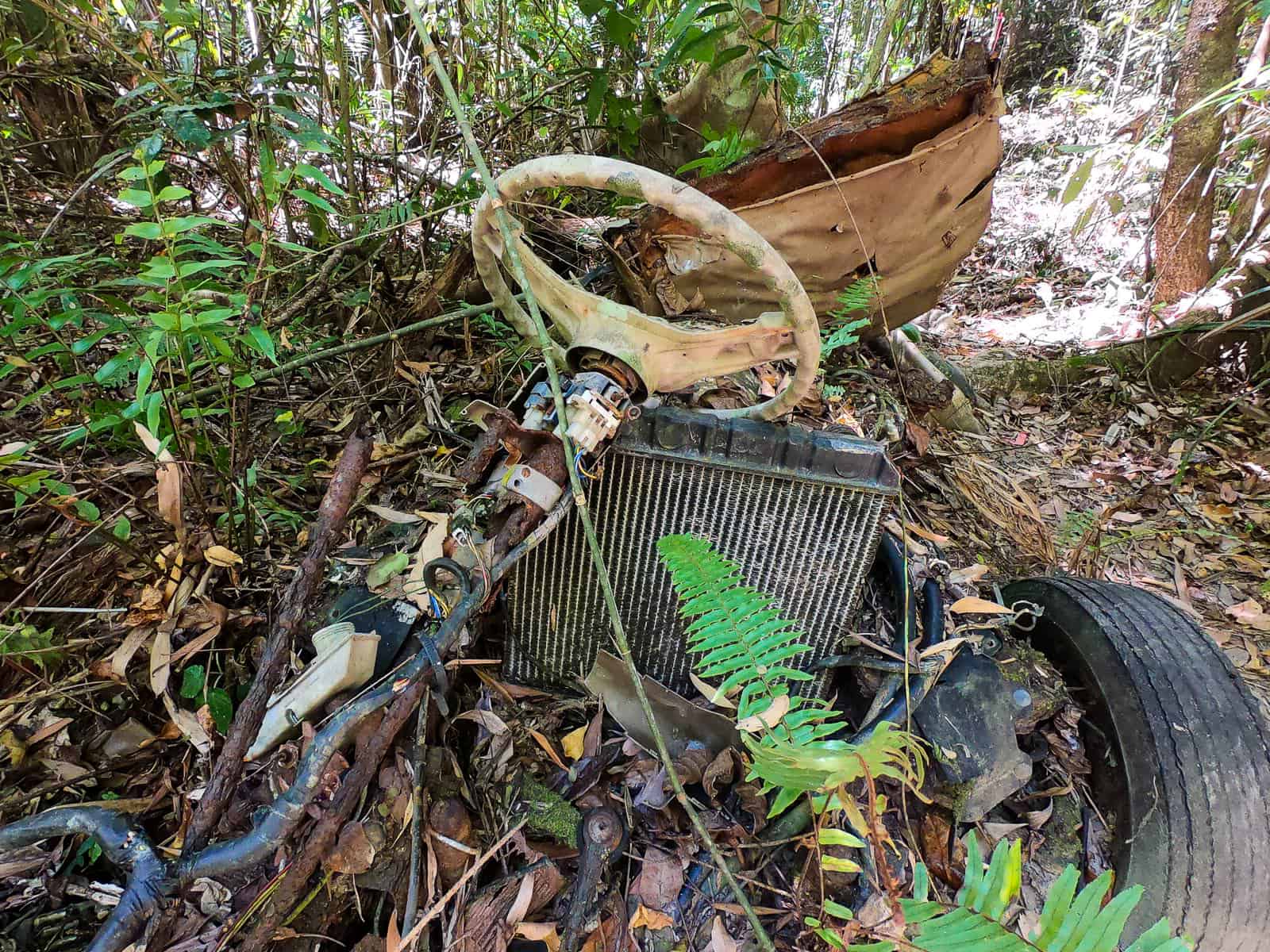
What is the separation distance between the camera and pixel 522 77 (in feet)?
10.00

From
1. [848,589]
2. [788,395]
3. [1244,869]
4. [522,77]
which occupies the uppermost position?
[522,77]

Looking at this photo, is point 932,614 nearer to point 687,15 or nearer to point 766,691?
point 766,691

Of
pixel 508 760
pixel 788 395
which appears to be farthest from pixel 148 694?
pixel 788 395

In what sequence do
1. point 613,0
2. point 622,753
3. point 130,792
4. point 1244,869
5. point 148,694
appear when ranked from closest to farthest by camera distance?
point 1244,869 → point 130,792 → point 148,694 → point 622,753 → point 613,0

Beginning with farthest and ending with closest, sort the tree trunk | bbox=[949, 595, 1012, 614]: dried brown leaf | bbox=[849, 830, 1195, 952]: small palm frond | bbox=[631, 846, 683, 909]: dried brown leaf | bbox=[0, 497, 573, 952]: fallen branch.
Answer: the tree trunk, bbox=[949, 595, 1012, 614]: dried brown leaf, bbox=[631, 846, 683, 909]: dried brown leaf, bbox=[0, 497, 573, 952]: fallen branch, bbox=[849, 830, 1195, 952]: small palm frond

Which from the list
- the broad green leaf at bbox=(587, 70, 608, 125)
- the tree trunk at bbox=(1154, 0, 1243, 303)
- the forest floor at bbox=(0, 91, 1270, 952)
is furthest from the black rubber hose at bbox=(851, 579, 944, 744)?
the tree trunk at bbox=(1154, 0, 1243, 303)

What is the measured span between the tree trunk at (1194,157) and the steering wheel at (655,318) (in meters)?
3.64

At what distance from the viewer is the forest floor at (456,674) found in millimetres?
1205

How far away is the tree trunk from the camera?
11.3ft

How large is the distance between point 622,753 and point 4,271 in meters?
1.77

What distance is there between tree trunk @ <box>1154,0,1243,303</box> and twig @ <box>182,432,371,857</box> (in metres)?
4.46

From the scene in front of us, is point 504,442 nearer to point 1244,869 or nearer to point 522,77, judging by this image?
point 1244,869

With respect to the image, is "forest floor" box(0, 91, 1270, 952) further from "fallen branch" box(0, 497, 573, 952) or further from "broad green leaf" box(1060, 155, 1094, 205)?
"broad green leaf" box(1060, 155, 1094, 205)

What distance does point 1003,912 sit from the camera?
90 centimetres
